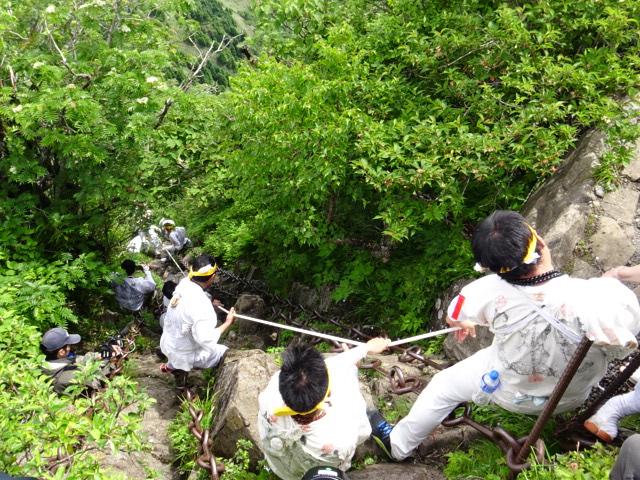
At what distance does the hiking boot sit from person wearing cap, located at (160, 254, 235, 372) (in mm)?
2251

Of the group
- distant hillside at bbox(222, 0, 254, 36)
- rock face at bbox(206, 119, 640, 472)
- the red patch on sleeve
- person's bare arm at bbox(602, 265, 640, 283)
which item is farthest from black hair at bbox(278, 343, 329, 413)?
distant hillside at bbox(222, 0, 254, 36)

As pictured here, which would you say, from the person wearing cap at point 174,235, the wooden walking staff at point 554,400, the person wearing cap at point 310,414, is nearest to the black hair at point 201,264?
the person wearing cap at point 310,414

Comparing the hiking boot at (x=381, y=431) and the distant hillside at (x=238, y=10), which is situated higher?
the distant hillside at (x=238, y=10)

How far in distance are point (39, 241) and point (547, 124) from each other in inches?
291

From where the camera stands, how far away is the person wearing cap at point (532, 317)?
2.52 metres

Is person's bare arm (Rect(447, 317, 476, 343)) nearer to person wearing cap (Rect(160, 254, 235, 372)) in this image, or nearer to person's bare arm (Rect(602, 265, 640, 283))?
person's bare arm (Rect(602, 265, 640, 283))

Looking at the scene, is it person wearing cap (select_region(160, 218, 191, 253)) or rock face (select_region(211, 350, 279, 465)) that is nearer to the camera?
rock face (select_region(211, 350, 279, 465))

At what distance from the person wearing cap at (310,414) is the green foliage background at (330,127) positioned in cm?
225

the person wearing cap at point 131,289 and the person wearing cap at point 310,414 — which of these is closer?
the person wearing cap at point 310,414

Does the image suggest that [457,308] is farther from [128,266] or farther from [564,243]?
[128,266]

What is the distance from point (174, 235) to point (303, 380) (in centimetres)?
989

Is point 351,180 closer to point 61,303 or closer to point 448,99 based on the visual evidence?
point 448,99

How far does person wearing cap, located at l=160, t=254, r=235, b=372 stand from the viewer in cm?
529

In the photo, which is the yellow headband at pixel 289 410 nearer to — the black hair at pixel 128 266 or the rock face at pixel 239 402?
the rock face at pixel 239 402
